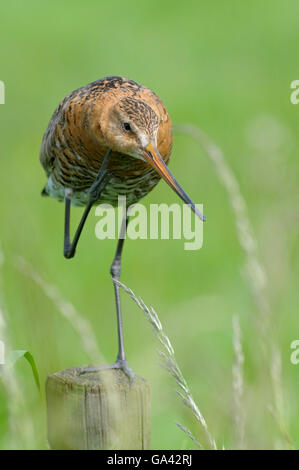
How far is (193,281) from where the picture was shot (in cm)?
985

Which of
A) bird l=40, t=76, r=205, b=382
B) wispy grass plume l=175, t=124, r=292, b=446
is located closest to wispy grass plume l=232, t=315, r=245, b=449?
wispy grass plume l=175, t=124, r=292, b=446

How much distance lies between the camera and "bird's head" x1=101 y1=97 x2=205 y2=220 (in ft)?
14.5

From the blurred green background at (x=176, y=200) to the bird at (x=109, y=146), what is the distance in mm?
395

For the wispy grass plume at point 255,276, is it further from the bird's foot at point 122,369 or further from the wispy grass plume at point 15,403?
the wispy grass plume at point 15,403

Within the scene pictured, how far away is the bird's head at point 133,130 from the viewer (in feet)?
14.5

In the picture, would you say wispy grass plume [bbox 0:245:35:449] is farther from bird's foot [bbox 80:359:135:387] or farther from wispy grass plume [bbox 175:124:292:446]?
wispy grass plume [bbox 175:124:292:446]

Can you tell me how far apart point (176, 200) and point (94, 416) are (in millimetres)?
6598

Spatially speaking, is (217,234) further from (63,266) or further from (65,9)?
(65,9)

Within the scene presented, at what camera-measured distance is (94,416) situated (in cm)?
399

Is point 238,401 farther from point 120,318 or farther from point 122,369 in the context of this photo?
point 120,318

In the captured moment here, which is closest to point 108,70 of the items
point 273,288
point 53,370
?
point 273,288

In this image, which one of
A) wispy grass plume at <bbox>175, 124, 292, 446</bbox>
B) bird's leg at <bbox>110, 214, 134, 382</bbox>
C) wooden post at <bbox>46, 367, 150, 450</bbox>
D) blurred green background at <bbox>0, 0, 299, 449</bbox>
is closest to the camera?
wooden post at <bbox>46, 367, 150, 450</bbox>

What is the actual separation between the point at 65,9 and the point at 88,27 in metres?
0.95

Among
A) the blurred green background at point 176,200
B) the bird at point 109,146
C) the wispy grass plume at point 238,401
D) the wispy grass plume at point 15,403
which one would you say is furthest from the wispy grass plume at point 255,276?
the wispy grass plume at point 15,403
